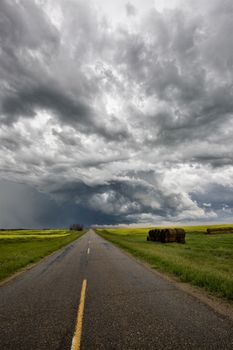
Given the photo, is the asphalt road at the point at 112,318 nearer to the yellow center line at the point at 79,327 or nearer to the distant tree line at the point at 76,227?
the yellow center line at the point at 79,327

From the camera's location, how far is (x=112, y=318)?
5.84 metres

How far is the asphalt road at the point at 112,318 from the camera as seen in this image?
4.64 metres

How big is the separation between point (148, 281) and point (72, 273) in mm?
3910

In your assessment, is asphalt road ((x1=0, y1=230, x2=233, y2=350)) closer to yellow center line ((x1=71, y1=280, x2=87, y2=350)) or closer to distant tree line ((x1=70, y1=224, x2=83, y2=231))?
yellow center line ((x1=71, y1=280, x2=87, y2=350))

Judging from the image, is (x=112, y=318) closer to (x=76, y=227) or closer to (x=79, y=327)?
(x=79, y=327)

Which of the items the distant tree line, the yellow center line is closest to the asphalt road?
the yellow center line

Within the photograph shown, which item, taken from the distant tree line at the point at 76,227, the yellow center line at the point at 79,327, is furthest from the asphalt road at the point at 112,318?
the distant tree line at the point at 76,227

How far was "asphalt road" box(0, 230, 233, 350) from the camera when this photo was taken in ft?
15.2

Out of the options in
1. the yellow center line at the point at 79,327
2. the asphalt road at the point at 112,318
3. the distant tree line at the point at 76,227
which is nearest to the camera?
the yellow center line at the point at 79,327

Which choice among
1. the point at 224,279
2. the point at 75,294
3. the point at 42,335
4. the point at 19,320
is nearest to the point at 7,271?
the point at 75,294

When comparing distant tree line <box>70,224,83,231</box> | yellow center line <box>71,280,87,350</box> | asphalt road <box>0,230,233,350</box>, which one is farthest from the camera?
distant tree line <box>70,224,83,231</box>

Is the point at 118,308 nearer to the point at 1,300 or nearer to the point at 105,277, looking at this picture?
the point at 1,300

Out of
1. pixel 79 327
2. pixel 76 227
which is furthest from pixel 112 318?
pixel 76 227

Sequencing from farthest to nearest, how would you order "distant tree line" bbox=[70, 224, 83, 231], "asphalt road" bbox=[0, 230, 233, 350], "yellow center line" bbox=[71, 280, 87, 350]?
"distant tree line" bbox=[70, 224, 83, 231]
"asphalt road" bbox=[0, 230, 233, 350]
"yellow center line" bbox=[71, 280, 87, 350]
